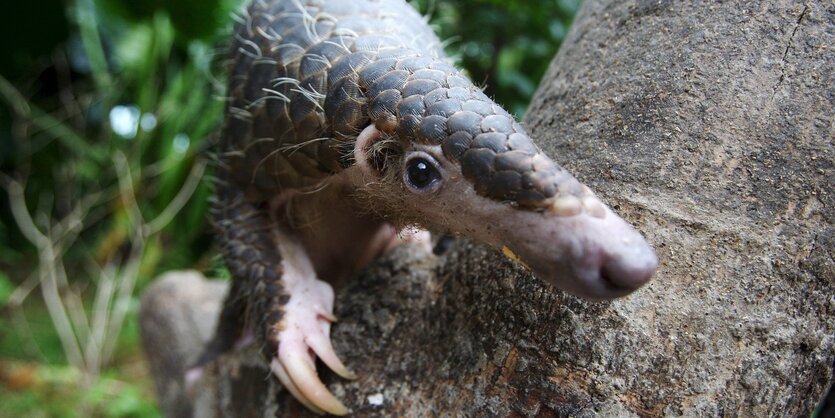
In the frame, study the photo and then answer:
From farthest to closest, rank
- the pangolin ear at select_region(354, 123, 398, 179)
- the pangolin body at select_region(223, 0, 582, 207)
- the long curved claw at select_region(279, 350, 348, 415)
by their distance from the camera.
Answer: the long curved claw at select_region(279, 350, 348, 415)
the pangolin ear at select_region(354, 123, 398, 179)
the pangolin body at select_region(223, 0, 582, 207)

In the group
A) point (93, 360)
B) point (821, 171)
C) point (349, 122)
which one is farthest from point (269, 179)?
point (93, 360)

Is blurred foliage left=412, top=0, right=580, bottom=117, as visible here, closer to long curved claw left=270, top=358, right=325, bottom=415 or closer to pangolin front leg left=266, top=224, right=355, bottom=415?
pangolin front leg left=266, top=224, right=355, bottom=415

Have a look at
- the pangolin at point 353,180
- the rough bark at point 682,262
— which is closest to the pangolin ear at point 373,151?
the pangolin at point 353,180

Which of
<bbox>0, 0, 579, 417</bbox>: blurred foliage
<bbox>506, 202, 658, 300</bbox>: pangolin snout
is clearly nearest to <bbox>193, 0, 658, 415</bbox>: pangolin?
<bbox>506, 202, 658, 300</bbox>: pangolin snout

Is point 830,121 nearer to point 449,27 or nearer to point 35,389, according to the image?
point 449,27

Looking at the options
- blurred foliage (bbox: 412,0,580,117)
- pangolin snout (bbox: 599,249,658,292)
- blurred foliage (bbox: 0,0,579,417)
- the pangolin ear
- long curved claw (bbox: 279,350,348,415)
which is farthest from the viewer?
blurred foliage (bbox: 0,0,579,417)

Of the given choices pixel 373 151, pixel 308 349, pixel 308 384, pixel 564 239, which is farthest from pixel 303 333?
pixel 564 239
